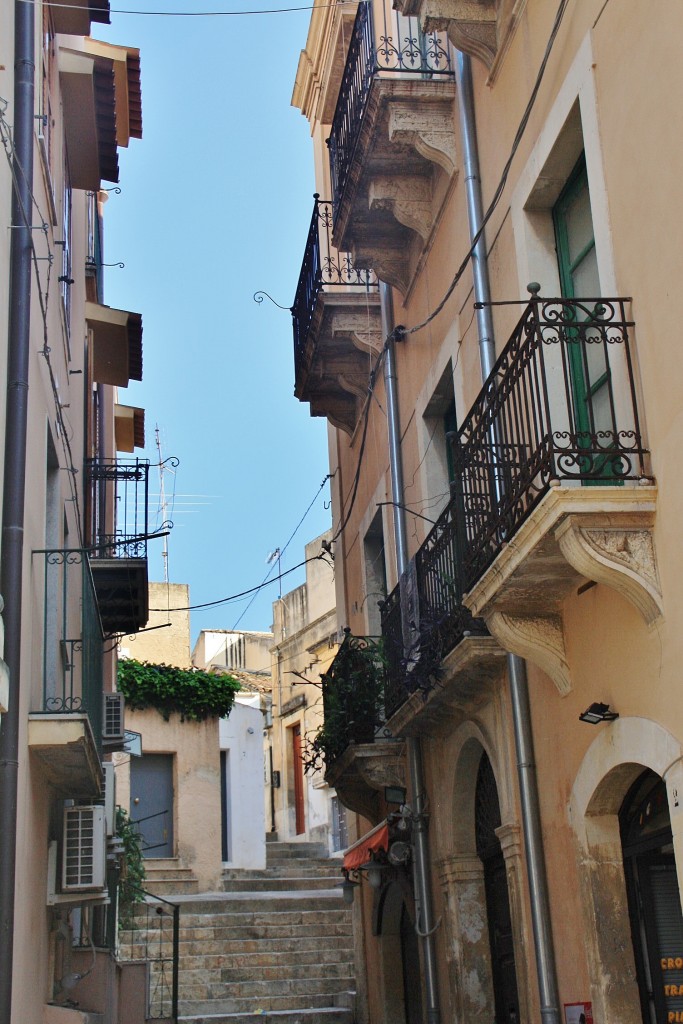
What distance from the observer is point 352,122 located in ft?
37.1

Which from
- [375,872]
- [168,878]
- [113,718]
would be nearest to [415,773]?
[375,872]

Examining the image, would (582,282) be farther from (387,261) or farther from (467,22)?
(387,261)

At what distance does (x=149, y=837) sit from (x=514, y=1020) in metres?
15.2

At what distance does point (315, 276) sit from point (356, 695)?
472 cm

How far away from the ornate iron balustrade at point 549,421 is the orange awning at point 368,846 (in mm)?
4138

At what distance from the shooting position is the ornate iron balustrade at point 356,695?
41.5 ft

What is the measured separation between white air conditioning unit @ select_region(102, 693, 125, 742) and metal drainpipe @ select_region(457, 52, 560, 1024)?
9.07 m

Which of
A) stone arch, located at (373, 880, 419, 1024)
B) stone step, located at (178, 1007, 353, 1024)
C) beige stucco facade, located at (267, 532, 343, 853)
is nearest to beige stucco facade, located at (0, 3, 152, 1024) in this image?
stone step, located at (178, 1007, 353, 1024)

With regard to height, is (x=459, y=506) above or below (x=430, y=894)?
above

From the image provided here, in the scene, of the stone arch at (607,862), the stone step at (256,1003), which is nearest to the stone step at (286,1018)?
the stone step at (256,1003)

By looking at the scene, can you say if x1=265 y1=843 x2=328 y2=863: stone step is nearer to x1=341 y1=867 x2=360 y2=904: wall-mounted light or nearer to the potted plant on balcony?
x1=341 y1=867 x2=360 y2=904: wall-mounted light

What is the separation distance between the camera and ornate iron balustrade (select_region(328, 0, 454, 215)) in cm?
1084

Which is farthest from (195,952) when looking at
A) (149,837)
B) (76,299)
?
(76,299)

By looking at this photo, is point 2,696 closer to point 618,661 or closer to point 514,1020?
point 618,661
